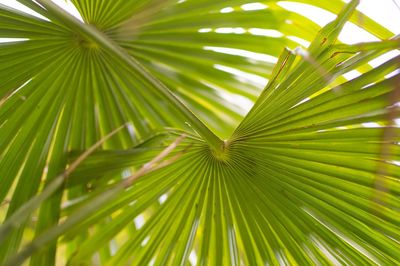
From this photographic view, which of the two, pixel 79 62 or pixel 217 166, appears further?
pixel 79 62

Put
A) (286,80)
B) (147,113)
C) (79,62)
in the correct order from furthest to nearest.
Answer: (147,113) → (79,62) → (286,80)

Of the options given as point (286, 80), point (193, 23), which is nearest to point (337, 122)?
point (286, 80)

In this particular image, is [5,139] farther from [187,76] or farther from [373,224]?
[373,224]

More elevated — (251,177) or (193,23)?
(193,23)

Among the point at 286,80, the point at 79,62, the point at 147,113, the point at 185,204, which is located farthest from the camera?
the point at 147,113

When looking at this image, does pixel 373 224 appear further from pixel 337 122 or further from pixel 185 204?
pixel 185 204

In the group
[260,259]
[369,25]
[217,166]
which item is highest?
[369,25]
